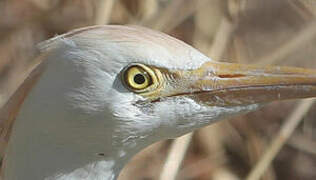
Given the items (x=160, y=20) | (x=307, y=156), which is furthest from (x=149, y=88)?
(x=307, y=156)

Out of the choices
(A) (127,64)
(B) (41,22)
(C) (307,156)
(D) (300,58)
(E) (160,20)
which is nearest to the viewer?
(A) (127,64)

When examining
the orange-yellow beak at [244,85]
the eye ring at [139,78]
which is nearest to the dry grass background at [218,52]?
the orange-yellow beak at [244,85]

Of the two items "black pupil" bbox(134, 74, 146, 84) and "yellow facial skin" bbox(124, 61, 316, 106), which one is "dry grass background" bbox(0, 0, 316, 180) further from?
"black pupil" bbox(134, 74, 146, 84)

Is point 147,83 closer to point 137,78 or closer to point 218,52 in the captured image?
point 137,78

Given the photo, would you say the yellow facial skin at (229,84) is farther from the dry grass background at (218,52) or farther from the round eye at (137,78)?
the dry grass background at (218,52)

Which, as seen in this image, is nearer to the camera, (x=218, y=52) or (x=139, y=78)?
(x=139, y=78)

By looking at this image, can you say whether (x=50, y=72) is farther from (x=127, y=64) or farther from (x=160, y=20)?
(x=160, y=20)

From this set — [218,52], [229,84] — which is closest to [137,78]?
[229,84]
